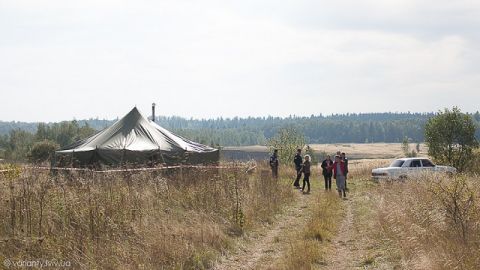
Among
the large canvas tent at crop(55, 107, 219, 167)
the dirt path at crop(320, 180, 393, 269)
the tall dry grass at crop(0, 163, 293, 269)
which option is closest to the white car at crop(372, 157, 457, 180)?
the large canvas tent at crop(55, 107, 219, 167)

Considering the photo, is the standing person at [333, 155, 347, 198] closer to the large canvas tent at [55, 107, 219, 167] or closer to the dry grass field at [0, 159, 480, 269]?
the dry grass field at [0, 159, 480, 269]

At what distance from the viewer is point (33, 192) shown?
8.66 m

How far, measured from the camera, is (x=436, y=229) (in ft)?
30.0

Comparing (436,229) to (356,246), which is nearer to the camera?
(436,229)

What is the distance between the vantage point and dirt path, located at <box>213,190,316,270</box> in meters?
8.77

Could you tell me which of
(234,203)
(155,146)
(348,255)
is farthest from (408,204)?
(155,146)

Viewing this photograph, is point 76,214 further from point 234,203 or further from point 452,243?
point 452,243

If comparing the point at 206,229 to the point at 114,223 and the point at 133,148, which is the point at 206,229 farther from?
the point at 133,148

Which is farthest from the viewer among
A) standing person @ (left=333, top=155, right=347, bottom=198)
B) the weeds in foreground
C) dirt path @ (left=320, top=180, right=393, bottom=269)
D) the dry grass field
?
standing person @ (left=333, top=155, right=347, bottom=198)

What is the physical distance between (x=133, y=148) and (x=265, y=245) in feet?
41.2

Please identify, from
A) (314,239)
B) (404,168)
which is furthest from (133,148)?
(404,168)

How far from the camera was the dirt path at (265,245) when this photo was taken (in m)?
8.77

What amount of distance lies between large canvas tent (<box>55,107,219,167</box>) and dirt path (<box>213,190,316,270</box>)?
8.04 metres

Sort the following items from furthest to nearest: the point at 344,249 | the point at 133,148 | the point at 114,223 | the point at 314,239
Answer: the point at 133,148 < the point at 314,239 < the point at 344,249 < the point at 114,223
